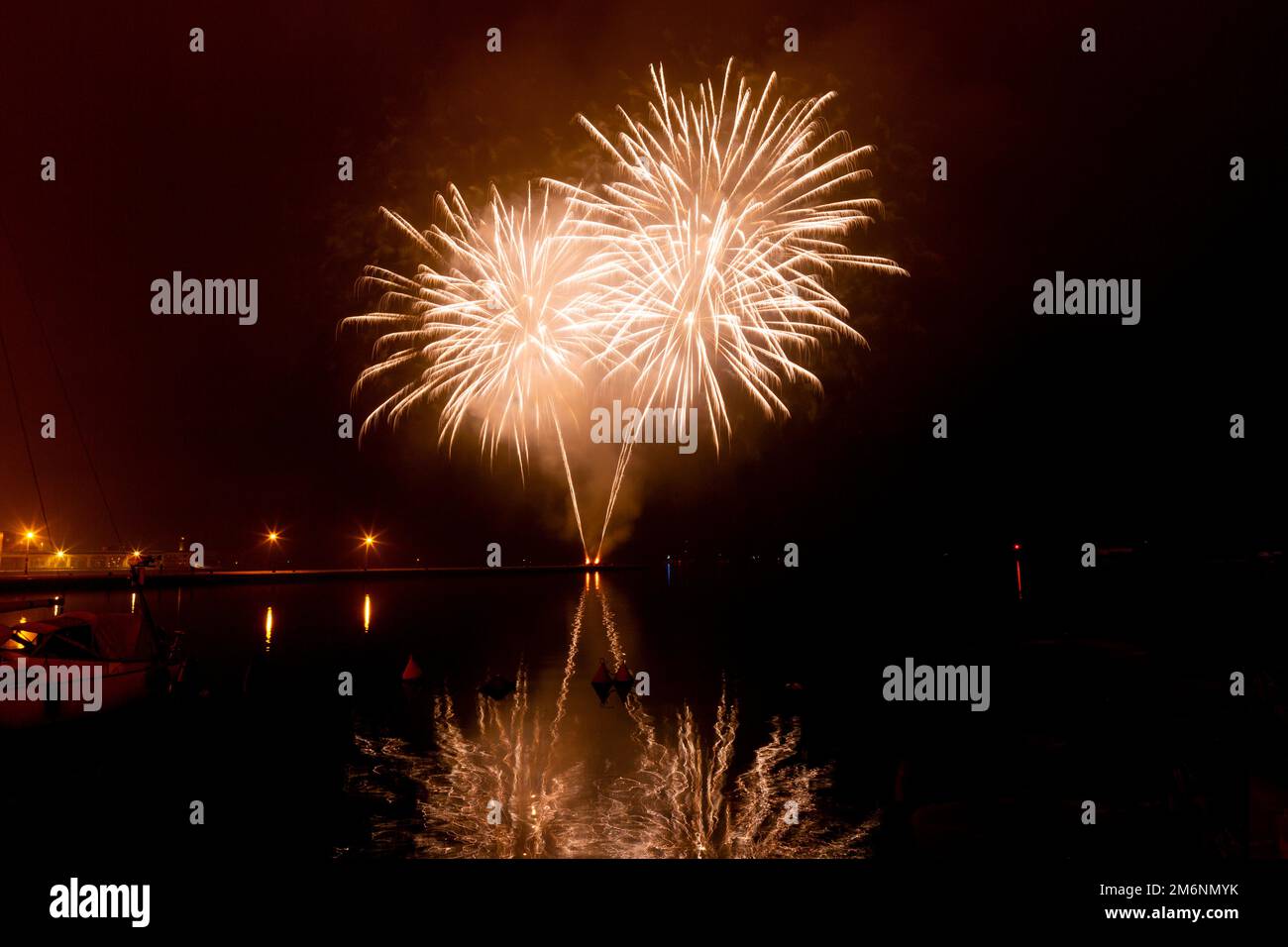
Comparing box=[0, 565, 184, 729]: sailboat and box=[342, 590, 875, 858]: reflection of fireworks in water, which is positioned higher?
box=[0, 565, 184, 729]: sailboat

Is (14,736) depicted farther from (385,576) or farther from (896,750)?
(385,576)

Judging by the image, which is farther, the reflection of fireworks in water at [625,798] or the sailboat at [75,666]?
the sailboat at [75,666]

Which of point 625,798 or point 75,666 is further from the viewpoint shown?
point 75,666

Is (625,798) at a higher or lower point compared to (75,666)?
lower

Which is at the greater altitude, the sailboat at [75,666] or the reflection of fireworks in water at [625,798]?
the sailboat at [75,666]
